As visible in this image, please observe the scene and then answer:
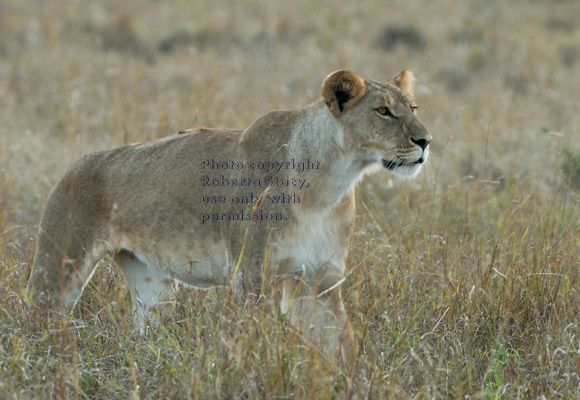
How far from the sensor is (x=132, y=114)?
9.20 metres

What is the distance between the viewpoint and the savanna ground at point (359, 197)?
4.08 m

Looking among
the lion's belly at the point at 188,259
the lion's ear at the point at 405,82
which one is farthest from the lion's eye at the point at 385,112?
the lion's belly at the point at 188,259

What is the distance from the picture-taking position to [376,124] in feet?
15.0

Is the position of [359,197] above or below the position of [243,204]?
below

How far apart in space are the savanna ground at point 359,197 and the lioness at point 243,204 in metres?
0.20

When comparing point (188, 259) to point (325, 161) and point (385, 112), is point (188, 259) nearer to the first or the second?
point (325, 161)

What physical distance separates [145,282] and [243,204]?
1.04 meters

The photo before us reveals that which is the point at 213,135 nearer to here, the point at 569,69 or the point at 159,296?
the point at 159,296

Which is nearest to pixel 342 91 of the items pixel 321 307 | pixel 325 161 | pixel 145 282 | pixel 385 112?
pixel 385 112

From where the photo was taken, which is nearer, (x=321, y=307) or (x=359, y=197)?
(x=321, y=307)

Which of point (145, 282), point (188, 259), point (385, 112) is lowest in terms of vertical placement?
point (145, 282)

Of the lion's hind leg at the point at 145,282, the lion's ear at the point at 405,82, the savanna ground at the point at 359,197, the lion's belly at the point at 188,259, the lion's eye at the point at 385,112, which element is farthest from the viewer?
the lion's hind leg at the point at 145,282

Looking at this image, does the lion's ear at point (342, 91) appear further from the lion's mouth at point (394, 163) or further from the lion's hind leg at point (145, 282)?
the lion's hind leg at point (145, 282)

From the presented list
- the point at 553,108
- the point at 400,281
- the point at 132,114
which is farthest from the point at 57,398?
the point at 553,108
